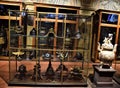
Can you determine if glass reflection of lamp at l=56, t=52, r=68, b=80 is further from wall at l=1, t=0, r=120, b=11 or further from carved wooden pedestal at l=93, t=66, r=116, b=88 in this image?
wall at l=1, t=0, r=120, b=11

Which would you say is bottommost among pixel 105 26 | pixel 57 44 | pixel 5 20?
pixel 57 44

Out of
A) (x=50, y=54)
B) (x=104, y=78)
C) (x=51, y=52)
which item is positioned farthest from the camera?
(x=51, y=52)

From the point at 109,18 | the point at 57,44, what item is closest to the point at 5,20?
the point at 57,44

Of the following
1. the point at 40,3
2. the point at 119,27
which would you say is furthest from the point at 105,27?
the point at 40,3

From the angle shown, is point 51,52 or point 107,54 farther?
point 51,52

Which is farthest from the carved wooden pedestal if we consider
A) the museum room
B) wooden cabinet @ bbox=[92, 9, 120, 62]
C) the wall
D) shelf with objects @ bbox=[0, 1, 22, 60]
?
shelf with objects @ bbox=[0, 1, 22, 60]

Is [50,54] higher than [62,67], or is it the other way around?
[50,54]

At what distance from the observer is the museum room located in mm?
4121

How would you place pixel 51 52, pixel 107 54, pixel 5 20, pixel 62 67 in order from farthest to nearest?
pixel 5 20 < pixel 51 52 < pixel 62 67 < pixel 107 54

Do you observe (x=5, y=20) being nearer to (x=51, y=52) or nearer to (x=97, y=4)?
(x=51, y=52)

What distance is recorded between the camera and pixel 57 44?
18.8ft

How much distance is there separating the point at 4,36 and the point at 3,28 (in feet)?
0.97

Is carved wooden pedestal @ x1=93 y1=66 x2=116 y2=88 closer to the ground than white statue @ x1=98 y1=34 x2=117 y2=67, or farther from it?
closer to the ground

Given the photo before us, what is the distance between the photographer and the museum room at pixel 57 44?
412 centimetres
